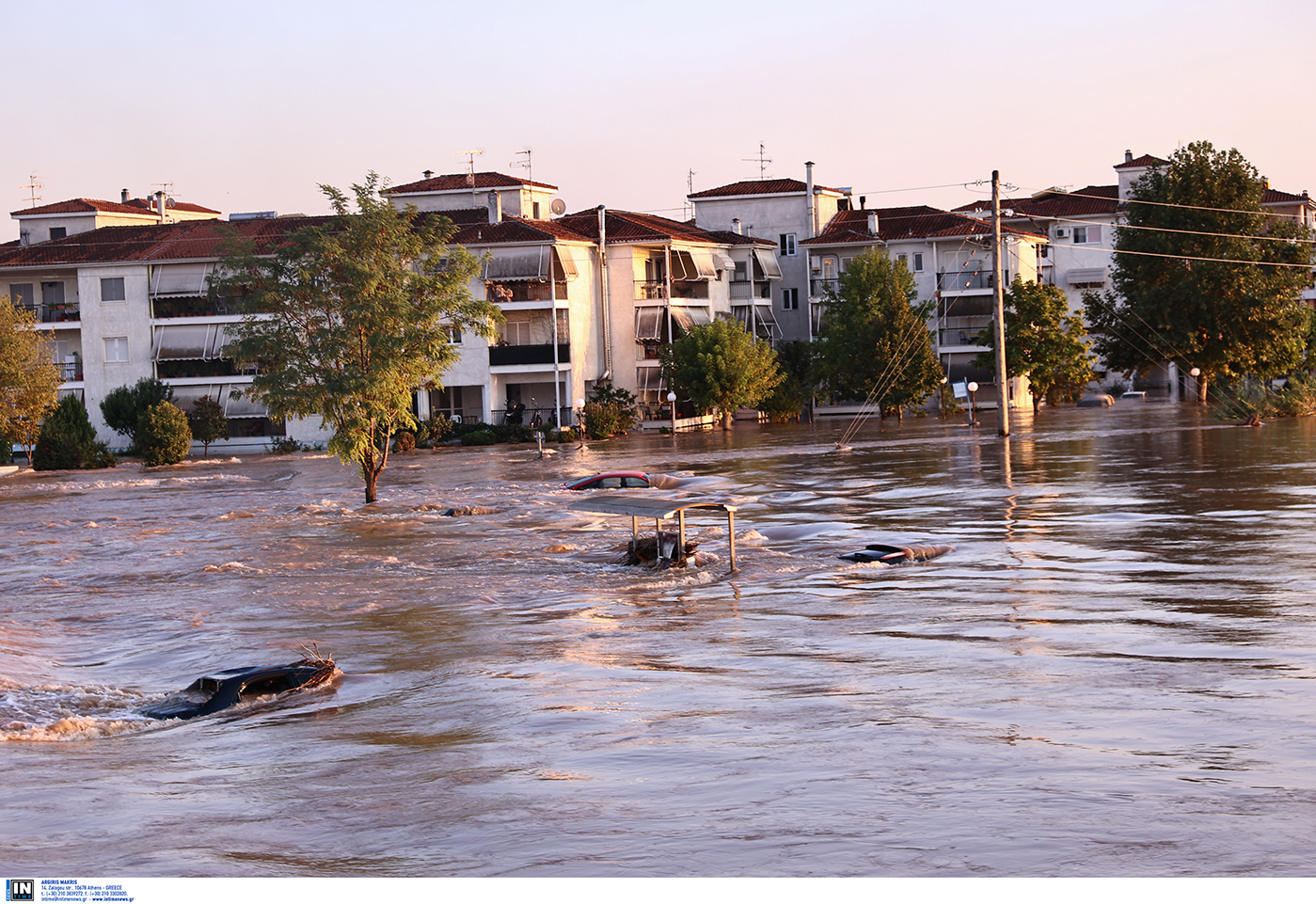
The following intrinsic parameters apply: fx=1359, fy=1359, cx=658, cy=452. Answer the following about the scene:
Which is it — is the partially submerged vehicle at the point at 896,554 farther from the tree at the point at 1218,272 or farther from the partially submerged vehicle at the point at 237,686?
the tree at the point at 1218,272

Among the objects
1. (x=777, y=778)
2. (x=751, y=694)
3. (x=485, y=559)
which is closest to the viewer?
(x=777, y=778)

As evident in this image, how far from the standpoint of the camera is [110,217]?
8562cm

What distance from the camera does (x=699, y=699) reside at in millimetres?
11719

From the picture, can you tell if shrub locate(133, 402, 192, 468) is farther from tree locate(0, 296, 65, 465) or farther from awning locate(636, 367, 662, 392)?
awning locate(636, 367, 662, 392)

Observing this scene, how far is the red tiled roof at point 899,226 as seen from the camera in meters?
85.4

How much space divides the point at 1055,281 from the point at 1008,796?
3844 inches

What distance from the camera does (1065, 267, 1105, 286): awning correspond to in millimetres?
98750

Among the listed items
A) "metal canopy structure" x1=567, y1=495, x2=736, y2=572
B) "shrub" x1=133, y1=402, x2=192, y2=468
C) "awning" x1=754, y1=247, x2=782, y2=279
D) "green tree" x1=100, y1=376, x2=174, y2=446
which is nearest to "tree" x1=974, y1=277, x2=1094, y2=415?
"awning" x1=754, y1=247, x2=782, y2=279

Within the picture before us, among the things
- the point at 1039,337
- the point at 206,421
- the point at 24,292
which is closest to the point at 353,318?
the point at 206,421

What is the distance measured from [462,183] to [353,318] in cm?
4993

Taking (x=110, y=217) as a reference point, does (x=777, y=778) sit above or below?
below

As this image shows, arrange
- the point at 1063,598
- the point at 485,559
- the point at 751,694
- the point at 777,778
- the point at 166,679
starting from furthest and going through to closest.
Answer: the point at 485,559 < the point at 1063,598 < the point at 166,679 < the point at 751,694 < the point at 777,778

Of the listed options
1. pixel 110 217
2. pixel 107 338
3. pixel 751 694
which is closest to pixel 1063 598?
pixel 751 694
